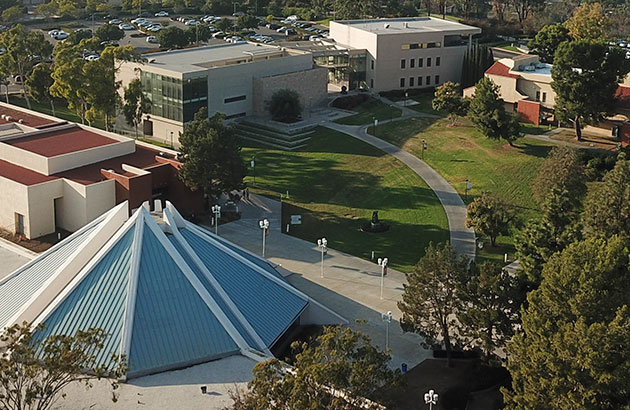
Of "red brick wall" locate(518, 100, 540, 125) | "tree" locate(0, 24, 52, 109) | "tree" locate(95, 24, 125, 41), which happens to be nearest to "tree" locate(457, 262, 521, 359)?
"red brick wall" locate(518, 100, 540, 125)

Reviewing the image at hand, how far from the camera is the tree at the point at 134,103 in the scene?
8794 centimetres

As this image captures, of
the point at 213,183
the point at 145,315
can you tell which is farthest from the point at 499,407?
the point at 213,183

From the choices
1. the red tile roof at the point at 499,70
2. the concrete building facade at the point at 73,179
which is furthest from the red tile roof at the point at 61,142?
the red tile roof at the point at 499,70

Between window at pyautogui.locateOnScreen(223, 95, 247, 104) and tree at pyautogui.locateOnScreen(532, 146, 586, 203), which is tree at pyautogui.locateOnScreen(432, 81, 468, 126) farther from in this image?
tree at pyautogui.locateOnScreen(532, 146, 586, 203)

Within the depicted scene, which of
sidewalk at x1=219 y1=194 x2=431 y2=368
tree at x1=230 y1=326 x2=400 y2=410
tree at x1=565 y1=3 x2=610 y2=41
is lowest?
sidewalk at x1=219 y1=194 x2=431 y2=368

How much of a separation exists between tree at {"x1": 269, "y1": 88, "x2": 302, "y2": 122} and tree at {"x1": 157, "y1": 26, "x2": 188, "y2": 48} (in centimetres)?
4040

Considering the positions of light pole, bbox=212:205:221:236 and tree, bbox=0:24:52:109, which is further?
tree, bbox=0:24:52:109

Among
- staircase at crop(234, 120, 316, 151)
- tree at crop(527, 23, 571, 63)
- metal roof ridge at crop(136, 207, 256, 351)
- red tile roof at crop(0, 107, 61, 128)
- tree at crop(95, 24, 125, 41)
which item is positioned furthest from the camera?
tree at crop(95, 24, 125, 41)

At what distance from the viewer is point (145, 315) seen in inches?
1747

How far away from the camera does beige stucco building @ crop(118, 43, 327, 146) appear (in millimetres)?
88750

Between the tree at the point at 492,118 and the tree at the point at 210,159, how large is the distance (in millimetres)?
24537

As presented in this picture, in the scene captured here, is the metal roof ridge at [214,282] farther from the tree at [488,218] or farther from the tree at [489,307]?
the tree at [488,218]

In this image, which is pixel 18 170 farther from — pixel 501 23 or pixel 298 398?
pixel 501 23

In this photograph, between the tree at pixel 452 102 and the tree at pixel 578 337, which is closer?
the tree at pixel 578 337
